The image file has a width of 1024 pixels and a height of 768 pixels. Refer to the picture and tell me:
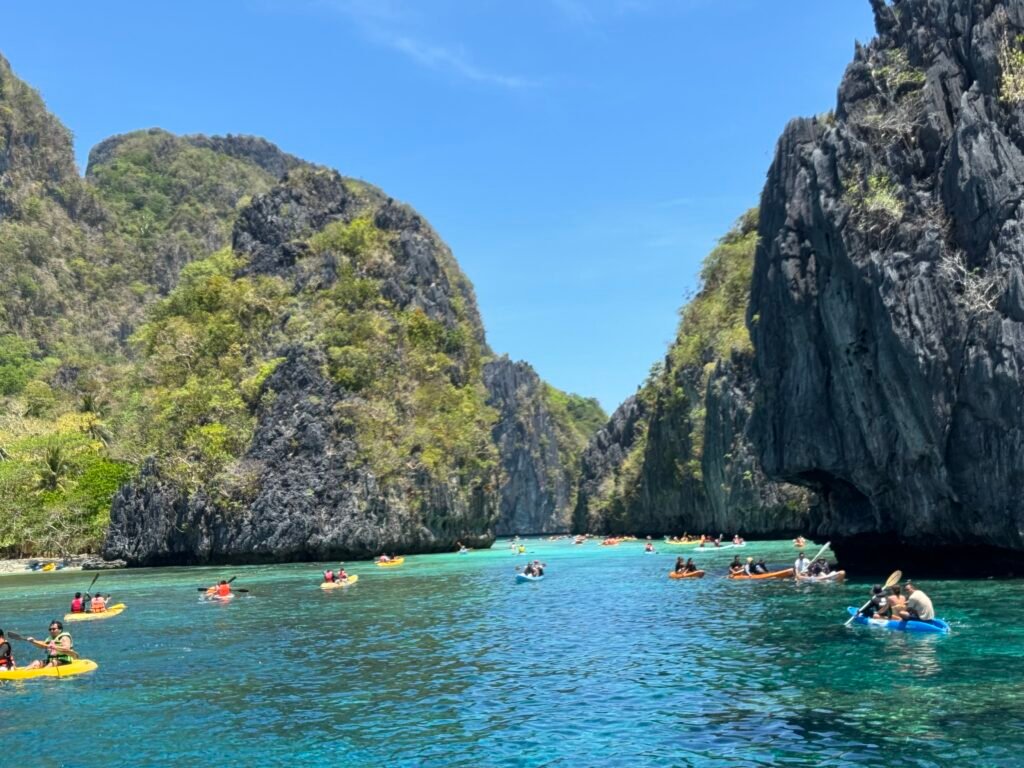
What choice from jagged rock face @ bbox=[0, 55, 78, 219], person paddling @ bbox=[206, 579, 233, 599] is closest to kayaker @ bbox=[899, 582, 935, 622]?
person paddling @ bbox=[206, 579, 233, 599]

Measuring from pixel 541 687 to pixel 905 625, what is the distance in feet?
40.2

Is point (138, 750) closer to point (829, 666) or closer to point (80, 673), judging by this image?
point (80, 673)

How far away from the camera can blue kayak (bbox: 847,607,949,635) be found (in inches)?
965

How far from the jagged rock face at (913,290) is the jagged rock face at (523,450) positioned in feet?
410

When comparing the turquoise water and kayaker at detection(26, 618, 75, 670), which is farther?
kayaker at detection(26, 618, 75, 670)

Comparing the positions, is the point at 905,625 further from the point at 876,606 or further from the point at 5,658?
the point at 5,658

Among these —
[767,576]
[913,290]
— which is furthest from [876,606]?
[767,576]

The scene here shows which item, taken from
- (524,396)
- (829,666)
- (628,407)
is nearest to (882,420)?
(829,666)

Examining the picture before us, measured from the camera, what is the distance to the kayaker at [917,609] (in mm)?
25234

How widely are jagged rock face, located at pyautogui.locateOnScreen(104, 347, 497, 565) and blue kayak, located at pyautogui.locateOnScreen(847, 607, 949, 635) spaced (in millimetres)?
52534

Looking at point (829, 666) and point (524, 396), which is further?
point (524, 396)

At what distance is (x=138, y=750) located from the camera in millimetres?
15820

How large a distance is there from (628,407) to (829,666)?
126 m

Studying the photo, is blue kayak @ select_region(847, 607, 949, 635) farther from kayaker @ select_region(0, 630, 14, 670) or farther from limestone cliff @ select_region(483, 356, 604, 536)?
limestone cliff @ select_region(483, 356, 604, 536)
